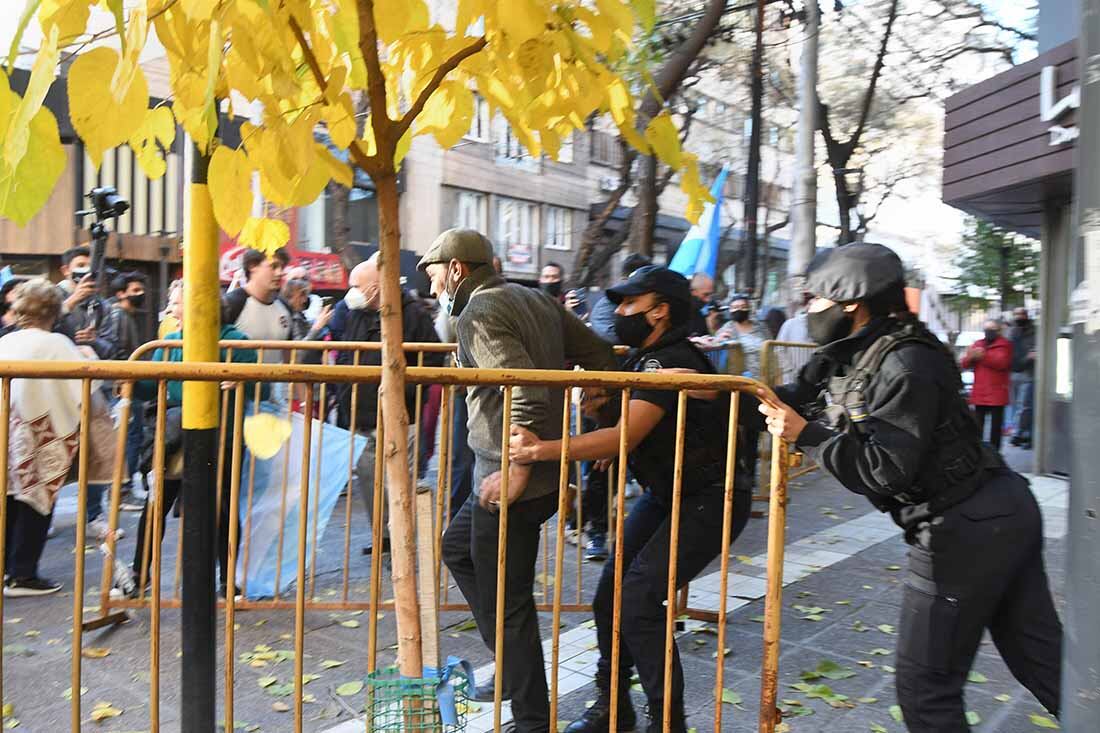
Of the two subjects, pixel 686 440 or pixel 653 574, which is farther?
pixel 686 440

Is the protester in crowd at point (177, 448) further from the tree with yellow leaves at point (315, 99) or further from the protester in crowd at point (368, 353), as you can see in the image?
the tree with yellow leaves at point (315, 99)

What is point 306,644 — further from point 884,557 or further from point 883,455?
point 884,557

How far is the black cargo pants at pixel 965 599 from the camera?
282 cm

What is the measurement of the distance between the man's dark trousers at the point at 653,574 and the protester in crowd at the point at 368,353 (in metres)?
2.14

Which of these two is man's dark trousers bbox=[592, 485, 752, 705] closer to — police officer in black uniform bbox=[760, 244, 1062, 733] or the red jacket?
police officer in black uniform bbox=[760, 244, 1062, 733]

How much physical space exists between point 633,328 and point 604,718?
150 cm

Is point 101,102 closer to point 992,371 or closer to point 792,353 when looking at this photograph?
point 792,353

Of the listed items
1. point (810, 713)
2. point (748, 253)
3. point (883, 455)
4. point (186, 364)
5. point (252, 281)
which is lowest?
point (810, 713)

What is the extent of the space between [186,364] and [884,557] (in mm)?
5272

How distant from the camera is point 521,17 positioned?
189 cm

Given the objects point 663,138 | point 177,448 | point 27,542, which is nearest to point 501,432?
point 663,138

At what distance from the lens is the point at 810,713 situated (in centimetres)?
386

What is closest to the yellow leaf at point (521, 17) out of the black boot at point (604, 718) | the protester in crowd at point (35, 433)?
the black boot at point (604, 718)

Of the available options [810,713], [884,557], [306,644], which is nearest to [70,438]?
[306,644]
